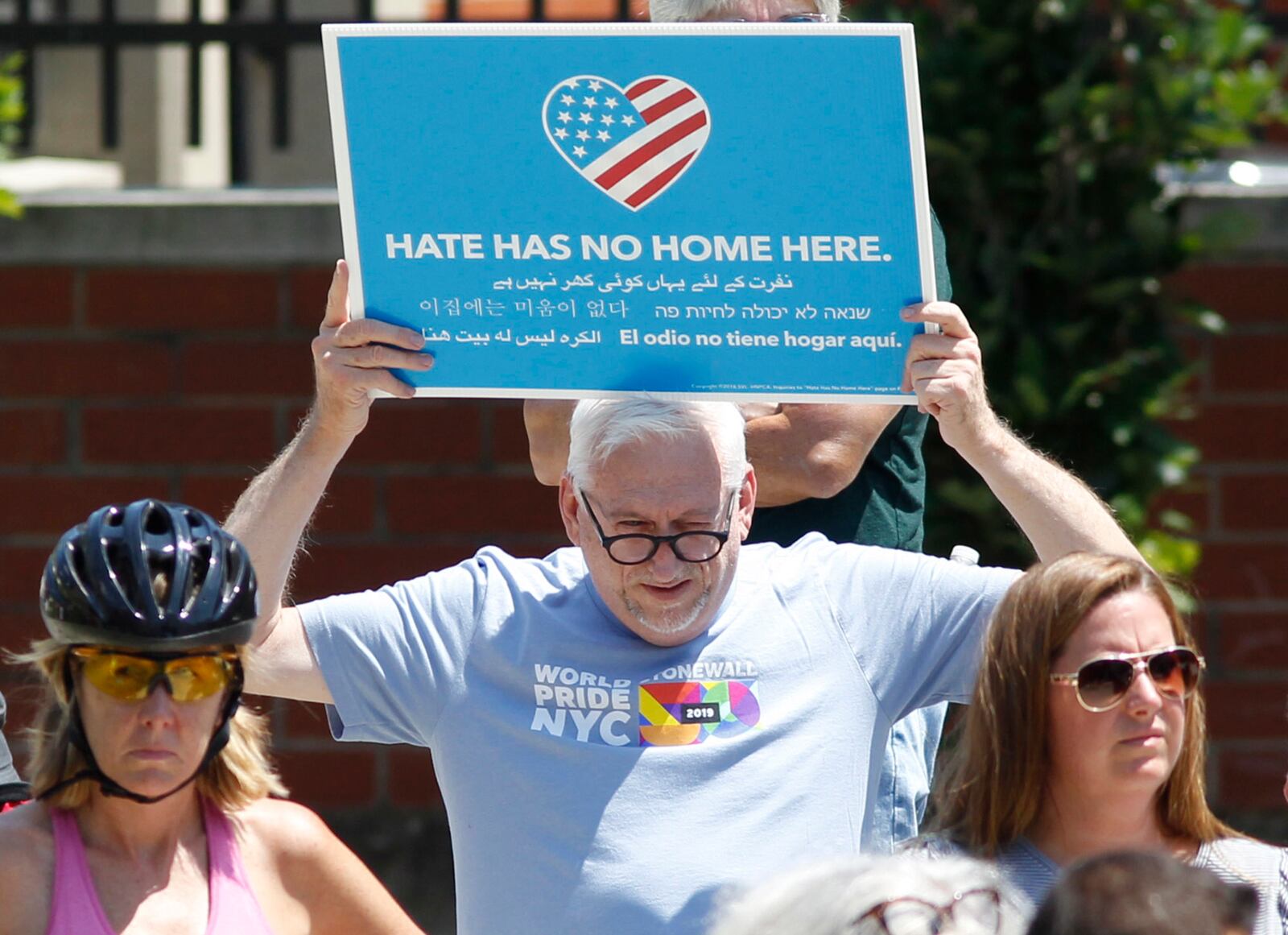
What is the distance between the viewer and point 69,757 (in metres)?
2.64

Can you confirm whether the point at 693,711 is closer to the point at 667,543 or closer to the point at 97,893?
the point at 667,543

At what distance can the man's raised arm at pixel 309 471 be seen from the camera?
2969mm

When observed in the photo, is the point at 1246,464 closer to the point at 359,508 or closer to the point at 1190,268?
the point at 1190,268

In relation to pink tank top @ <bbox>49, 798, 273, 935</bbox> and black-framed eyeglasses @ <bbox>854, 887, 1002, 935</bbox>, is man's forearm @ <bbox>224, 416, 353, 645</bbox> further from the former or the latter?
black-framed eyeglasses @ <bbox>854, 887, 1002, 935</bbox>

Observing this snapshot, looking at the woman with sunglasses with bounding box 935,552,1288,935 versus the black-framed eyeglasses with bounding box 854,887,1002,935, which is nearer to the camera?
the black-framed eyeglasses with bounding box 854,887,1002,935

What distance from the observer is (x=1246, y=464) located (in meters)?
5.44

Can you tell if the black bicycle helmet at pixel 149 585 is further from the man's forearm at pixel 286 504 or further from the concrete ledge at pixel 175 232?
the concrete ledge at pixel 175 232

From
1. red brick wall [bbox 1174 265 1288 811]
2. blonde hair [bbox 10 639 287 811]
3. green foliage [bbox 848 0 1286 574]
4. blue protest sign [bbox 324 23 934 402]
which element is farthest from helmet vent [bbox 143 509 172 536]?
red brick wall [bbox 1174 265 1288 811]

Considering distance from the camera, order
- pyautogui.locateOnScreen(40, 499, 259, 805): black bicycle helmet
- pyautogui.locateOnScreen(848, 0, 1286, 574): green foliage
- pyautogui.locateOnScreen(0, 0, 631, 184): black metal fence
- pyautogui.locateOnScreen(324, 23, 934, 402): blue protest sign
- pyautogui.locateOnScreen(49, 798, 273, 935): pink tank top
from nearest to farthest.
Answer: pyautogui.locateOnScreen(49, 798, 273, 935): pink tank top
pyautogui.locateOnScreen(40, 499, 259, 805): black bicycle helmet
pyautogui.locateOnScreen(324, 23, 934, 402): blue protest sign
pyautogui.locateOnScreen(848, 0, 1286, 574): green foliage
pyautogui.locateOnScreen(0, 0, 631, 184): black metal fence

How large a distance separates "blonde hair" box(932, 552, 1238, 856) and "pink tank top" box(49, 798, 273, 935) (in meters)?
0.98

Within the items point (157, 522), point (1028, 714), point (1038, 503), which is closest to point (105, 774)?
point (157, 522)

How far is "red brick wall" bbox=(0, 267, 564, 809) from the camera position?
5.46 m

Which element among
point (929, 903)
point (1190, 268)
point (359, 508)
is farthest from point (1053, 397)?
point (929, 903)

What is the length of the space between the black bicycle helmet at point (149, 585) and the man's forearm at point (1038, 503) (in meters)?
1.10
